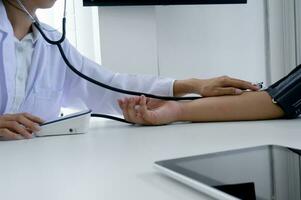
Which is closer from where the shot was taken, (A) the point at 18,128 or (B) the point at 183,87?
(A) the point at 18,128

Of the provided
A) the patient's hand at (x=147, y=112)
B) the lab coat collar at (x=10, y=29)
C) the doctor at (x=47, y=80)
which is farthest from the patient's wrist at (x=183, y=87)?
the lab coat collar at (x=10, y=29)

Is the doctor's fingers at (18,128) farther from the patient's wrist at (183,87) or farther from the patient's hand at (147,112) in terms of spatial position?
the patient's wrist at (183,87)

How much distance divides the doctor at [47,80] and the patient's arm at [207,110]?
0.04m

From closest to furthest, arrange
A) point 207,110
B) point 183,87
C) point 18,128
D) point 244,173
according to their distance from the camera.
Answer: point 244,173 < point 18,128 < point 207,110 < point 183,87

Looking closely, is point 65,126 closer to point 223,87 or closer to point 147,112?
point 147,112

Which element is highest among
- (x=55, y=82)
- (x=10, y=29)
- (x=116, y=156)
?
(x=10, y=29)

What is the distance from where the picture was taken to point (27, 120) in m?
0.84

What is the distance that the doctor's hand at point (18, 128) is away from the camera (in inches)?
32.5

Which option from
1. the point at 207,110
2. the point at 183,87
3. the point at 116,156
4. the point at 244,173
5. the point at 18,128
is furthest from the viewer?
the point at 183,87

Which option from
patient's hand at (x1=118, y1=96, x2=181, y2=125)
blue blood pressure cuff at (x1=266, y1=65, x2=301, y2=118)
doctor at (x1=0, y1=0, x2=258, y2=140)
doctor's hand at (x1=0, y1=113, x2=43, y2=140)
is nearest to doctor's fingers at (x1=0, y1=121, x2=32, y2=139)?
doctor's hand at (x1=0, y1=113, x2=43, y2=140)

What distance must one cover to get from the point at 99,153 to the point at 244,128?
1.08ft

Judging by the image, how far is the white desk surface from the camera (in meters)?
0.41

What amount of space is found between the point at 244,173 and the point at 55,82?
846 millimetres

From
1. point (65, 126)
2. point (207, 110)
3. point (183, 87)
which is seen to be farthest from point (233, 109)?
point (65, 126)
